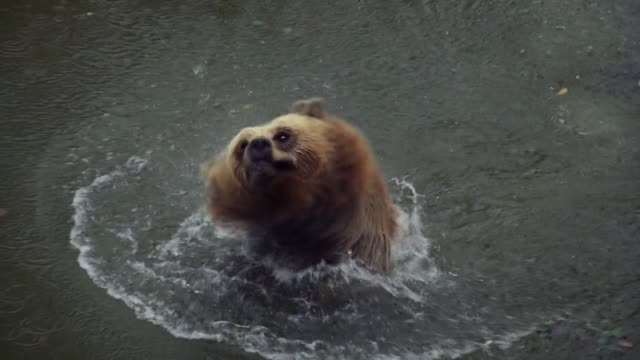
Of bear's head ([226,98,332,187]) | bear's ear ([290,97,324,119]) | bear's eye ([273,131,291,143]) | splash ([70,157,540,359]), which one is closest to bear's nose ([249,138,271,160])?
bear's head ([226,98,332,187])

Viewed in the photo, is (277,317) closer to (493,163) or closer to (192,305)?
(192,305)

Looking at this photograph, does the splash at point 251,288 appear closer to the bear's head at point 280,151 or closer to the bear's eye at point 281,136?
the bear's head at point 280,151

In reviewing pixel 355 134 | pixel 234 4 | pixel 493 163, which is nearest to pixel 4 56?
pixel 234 4

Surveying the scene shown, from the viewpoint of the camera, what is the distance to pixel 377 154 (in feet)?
23.6

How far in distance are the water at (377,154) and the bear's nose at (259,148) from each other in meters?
1.16

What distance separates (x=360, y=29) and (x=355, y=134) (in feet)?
10.9

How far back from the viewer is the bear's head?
16.7 ft

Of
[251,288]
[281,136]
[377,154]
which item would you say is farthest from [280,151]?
[377,154]

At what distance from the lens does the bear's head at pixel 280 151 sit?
200 inches

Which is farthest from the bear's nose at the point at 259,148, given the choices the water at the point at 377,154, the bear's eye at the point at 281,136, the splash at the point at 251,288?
the water at the point at 377,154

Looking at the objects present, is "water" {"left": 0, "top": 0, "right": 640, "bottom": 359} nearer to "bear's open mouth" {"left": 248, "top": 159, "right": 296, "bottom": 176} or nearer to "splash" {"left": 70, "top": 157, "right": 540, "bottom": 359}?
"splash" {"left": 70, "top": 157, "right": 540, "bottom": 359}

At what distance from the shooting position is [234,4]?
9.09m

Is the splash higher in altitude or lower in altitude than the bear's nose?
lower

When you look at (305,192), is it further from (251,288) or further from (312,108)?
(251,288)
